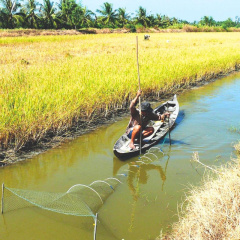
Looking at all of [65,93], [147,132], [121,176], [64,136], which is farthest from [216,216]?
[65,93]

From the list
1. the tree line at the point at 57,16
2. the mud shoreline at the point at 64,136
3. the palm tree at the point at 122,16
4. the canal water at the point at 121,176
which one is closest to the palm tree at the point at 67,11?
the tree line at the point at 57,16

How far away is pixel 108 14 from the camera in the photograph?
43031mm

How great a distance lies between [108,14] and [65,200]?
142 ft

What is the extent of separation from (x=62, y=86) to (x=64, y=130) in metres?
1.34

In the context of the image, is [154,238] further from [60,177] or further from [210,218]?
[60,177]

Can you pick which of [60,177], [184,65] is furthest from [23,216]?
[184,65]

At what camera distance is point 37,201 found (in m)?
3.03

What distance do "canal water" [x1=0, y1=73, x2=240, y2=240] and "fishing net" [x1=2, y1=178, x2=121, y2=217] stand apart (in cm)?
9

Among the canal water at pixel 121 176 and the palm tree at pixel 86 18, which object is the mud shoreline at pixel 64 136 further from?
the palm tree at pixel 86 18

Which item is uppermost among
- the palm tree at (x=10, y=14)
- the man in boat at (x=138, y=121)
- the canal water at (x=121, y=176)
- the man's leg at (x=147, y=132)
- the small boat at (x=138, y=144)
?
the palm tree at (x=10, y=14)

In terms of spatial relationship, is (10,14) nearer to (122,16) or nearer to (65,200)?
(122,16)

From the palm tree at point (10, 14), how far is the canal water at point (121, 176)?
30.7 metres

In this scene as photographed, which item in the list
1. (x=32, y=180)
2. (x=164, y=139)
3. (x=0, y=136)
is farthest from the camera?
(x=164, y=139)

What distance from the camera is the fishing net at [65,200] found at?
291cm
